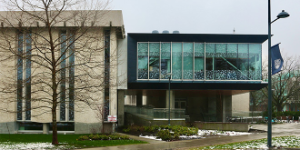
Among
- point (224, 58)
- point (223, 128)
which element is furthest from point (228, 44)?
point (223, 128)

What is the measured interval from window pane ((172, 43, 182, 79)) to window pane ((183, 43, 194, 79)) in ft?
1.35

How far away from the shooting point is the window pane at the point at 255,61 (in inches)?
1101

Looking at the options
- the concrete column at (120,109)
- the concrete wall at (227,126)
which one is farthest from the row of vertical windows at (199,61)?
the concrete wall at (227,126)

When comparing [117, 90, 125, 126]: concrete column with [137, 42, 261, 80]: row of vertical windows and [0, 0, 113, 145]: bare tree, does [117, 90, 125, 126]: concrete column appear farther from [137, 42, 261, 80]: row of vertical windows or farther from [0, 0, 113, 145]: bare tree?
[0, 0, 113, 145]: bare tree

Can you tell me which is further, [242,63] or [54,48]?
[242,63]

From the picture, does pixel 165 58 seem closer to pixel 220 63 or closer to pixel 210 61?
pixel 210 61

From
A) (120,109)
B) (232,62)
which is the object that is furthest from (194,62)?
(120,109)

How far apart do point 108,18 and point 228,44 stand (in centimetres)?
1245

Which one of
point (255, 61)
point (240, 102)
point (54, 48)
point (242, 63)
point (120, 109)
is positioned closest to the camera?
point (54, 48)

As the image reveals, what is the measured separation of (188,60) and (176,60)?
1.24m

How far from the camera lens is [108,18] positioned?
80.0 ft

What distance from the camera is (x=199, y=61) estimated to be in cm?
2816

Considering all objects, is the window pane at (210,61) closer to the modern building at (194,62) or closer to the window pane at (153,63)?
the modern building at (194,62)

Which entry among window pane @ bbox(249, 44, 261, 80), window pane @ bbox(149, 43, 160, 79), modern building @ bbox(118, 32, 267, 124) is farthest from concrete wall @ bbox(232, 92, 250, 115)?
window pane @ bbox(149, 43, 160, 79)
